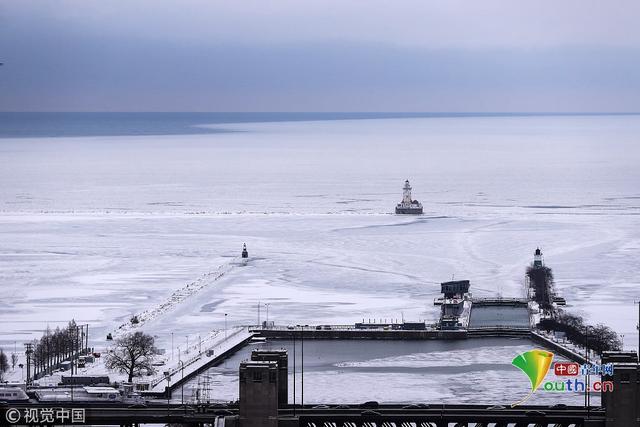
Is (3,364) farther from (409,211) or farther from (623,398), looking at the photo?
(409,211)

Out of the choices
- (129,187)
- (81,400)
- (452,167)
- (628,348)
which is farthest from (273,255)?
(452,167)

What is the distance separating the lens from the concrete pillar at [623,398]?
26344 mm

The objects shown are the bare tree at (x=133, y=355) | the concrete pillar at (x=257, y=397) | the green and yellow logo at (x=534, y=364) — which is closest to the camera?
the concrete pillar at (x=257, y=397)

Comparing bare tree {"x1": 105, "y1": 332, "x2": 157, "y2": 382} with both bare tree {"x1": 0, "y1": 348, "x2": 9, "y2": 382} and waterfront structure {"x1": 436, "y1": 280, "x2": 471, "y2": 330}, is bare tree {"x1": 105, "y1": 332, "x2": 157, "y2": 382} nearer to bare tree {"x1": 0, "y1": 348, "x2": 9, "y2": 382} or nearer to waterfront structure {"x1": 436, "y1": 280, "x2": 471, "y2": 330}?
bare tree {"x1": 0, "y1": 348, "x2": 9, "y2": 382}

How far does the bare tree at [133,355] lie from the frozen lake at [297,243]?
3.22m

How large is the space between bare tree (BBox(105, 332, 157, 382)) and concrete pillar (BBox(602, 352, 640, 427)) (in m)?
18.5

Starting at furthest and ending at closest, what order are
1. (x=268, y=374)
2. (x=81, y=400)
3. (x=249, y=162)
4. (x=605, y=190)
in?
1. (x=249, y=162)
2. (x=605, y=190)
3. (x=81, y=400)
4. (x=268, y=374)

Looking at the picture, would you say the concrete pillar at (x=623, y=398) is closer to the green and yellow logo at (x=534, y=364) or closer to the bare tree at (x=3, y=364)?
the green and yellow logo at (x=534, y=364)

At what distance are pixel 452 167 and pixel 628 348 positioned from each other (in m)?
114

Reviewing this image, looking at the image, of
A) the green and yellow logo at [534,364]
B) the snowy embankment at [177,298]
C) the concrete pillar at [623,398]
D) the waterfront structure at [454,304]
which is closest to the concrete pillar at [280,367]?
the concrete pillar at [623,398]

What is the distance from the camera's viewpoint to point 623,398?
86.8 feet

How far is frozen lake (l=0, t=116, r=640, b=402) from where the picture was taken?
56.8 m

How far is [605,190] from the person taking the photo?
398 feet

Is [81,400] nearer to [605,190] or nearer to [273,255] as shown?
[273,255]
